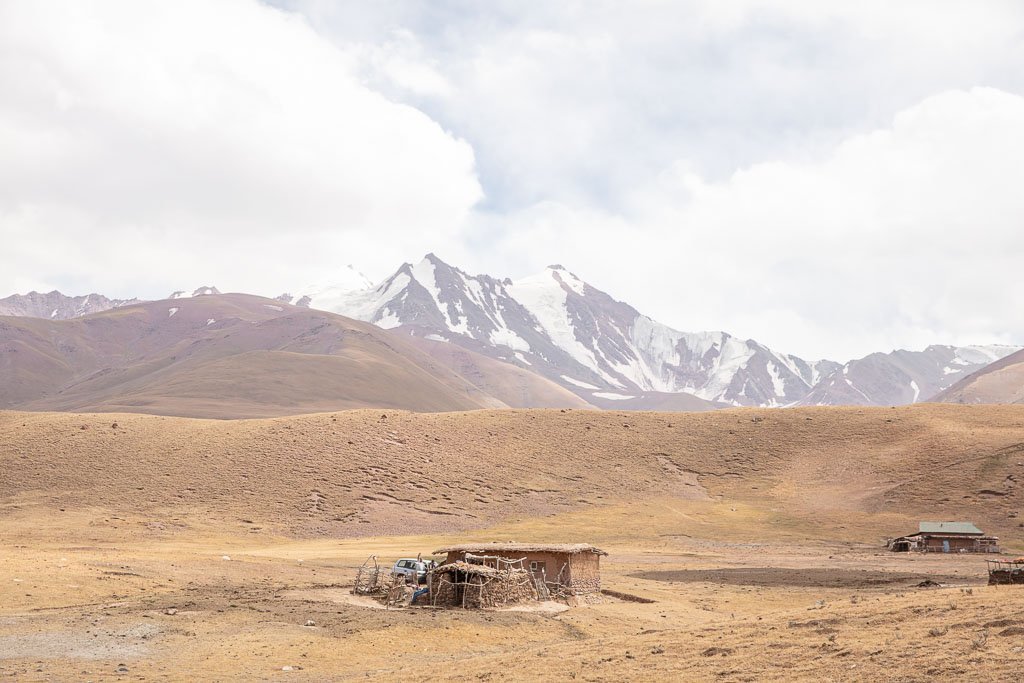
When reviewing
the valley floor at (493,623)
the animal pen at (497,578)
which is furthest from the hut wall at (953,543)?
the animal pen at (497,578)

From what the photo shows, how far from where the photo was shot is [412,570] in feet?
143

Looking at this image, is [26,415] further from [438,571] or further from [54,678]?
[54,678]

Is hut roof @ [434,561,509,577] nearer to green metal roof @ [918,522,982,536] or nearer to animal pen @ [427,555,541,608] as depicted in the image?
animal pen @ [427,555,541,608]

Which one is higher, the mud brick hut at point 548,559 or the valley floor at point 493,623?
the mud brick hut at point 548,559

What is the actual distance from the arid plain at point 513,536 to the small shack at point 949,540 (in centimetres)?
224

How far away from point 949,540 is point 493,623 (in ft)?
161

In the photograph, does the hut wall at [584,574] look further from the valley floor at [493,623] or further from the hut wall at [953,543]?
the hut wall at [953,543]

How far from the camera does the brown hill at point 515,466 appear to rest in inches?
3354

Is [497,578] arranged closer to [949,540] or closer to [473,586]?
[473,586]

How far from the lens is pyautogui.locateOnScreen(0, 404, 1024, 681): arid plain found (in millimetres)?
23625

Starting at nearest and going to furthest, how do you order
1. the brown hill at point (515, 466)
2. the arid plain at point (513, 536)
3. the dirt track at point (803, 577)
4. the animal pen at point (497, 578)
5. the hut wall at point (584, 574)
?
the arid plain at point (513, 536), the animal pen at point (497, 578), the hut wall at point (584, 574), the dirt track at point (803, 577), the brown hill at point (515, 466)

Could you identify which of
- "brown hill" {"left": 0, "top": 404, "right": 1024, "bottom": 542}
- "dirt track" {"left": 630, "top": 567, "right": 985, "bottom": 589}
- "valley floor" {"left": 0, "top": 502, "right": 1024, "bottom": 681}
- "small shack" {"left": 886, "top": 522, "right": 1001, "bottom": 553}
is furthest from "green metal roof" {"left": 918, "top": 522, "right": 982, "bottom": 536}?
"dirt track" {"left": 630, "top": 567, "right": 985, "bottom": 589}

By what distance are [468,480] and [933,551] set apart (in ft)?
152

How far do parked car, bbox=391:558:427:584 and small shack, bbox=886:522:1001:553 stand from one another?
4097cm
